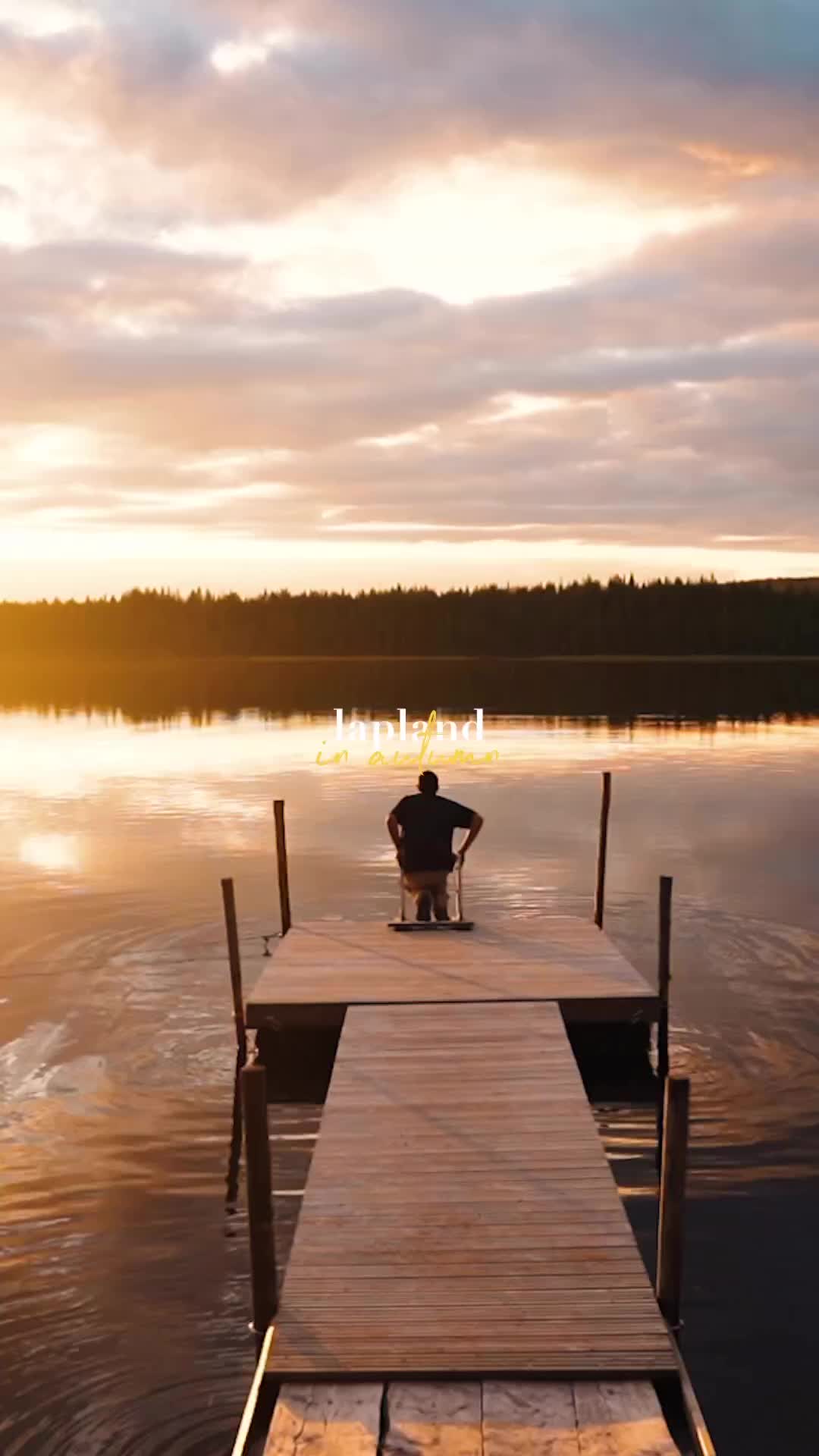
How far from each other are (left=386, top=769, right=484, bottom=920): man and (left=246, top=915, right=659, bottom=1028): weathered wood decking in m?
0.94

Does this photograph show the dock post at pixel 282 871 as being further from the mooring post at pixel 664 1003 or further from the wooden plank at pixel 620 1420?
the wooden plank at pixel 620 1420

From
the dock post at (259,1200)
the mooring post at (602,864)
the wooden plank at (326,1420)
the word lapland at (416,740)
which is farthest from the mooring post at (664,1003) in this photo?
the word lapland at (416,740)

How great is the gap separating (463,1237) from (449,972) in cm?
774

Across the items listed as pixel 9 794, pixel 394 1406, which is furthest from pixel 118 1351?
pixel 9 794

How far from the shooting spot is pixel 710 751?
6056 centimetres

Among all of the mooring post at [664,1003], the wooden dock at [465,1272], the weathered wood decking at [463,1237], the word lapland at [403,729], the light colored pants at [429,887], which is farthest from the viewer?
the word lapland at [403,729]

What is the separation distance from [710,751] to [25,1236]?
50.7 m

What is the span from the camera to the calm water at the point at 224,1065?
10.6 metres

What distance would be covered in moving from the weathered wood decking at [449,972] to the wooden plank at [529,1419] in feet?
26.7

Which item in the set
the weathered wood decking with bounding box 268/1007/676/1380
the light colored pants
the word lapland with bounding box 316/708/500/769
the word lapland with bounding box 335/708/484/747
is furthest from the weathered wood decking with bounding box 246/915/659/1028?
the word lapland with bounding box 335/708/484/747

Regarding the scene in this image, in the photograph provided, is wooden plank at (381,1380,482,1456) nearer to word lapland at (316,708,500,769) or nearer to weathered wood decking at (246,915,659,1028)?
weathered wood decking at (246,915,659,1028)

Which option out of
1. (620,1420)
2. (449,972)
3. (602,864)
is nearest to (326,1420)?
(620,1420)

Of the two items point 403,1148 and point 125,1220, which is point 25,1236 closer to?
point 125,1220

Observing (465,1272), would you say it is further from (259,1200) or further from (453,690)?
(453,690)
